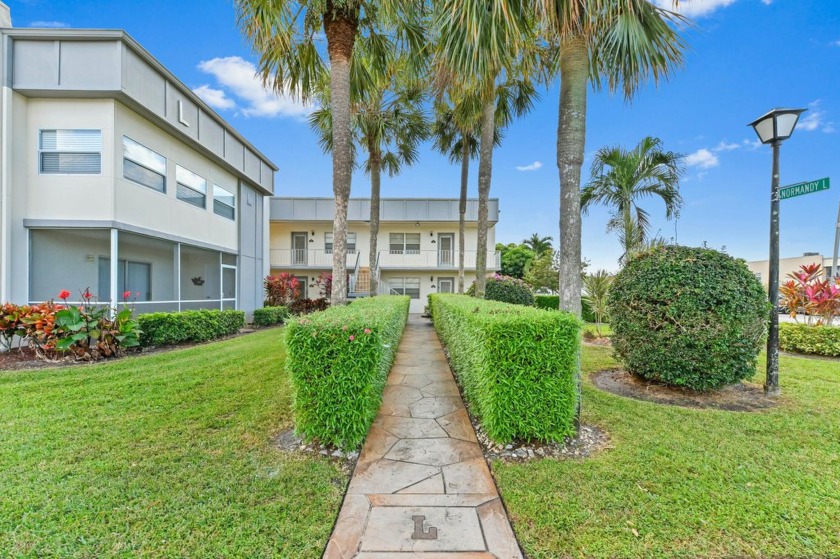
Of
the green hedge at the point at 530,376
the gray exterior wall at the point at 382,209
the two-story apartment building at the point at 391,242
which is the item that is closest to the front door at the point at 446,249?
the two-story apartment building at the point at 391,242

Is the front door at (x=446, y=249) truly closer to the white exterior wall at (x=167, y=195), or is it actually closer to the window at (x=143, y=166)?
the white exterior wall at (x=167, y=195)

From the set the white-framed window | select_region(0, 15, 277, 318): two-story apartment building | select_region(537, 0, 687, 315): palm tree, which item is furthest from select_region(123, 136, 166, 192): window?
the white-framed window

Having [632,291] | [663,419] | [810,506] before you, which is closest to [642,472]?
[810,506]

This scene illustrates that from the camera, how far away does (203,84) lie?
39.2 ft

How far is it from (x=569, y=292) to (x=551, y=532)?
8.45 ft

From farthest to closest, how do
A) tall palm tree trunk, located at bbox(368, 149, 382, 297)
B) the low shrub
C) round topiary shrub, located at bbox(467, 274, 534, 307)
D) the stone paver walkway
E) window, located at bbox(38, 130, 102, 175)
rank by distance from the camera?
1. the low shrub
2. tall palm tree trunk, located at bbox(368, 149, 382, 297)
3. round topiary shrub, located at bbox(467, 274, 534, 307)
4. window, located at bbox(38, 130, 102, 175)
5. the stone paver walkway

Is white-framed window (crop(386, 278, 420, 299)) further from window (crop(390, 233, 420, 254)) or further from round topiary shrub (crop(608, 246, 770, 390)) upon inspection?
round topiary shrub (crop(608, 246, 770, 390))

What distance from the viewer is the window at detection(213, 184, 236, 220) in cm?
1225

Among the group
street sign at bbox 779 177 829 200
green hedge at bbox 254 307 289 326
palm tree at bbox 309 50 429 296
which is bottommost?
green hedge at bbox 254 307 289 326

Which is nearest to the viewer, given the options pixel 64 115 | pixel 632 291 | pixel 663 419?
pixel 663 419

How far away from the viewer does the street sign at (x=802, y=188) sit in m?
4.50

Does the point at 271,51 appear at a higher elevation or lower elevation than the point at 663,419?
higher

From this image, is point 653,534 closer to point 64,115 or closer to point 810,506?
point 810,506

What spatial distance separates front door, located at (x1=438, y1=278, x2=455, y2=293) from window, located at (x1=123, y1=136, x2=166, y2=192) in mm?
13200
